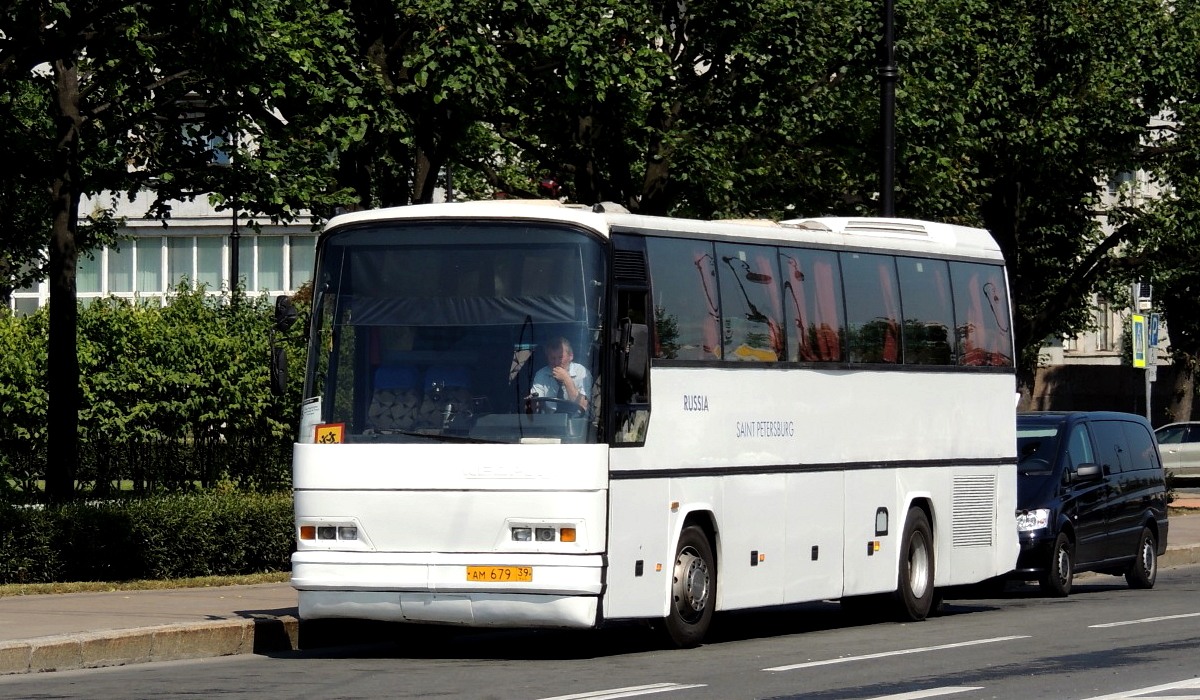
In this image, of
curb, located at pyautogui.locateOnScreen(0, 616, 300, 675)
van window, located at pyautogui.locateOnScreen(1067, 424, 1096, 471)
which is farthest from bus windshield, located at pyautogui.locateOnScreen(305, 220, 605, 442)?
van window, located at pyautogui.locateOnScreen(1067, 424, 1096, 471)

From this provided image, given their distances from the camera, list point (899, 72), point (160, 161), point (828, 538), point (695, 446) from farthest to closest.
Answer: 1. point (899, 72)
2. point (160, 161)
3. point (828, 538)
4. point (695, 446)

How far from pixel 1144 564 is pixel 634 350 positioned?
11.1 m

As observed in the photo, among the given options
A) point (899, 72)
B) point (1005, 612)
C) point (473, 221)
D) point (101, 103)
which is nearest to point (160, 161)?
point (101, 103)

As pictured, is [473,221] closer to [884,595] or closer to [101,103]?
[884,595]

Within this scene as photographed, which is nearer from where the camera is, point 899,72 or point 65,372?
point 65,372

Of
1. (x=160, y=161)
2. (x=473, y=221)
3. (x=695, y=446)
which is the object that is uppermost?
(x=160, y=161)

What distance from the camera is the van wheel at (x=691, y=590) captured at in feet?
Answer: 49.1

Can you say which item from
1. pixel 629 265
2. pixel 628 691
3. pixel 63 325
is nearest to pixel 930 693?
pixel 628 691

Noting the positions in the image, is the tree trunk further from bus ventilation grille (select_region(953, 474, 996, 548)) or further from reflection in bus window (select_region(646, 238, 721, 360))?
bus ventilation grille (select_region(953, 474, 996, 548))

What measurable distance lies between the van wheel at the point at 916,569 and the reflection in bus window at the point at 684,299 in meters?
3.71

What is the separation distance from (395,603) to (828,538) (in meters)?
4.50

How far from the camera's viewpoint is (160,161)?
70.6 feet

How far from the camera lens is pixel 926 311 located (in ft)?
61.9

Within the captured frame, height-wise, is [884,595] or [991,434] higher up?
[991,434]
